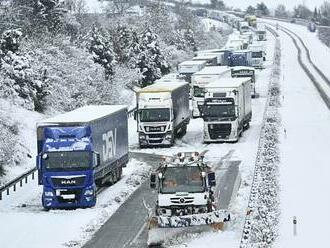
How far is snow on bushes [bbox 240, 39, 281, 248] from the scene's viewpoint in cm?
2439

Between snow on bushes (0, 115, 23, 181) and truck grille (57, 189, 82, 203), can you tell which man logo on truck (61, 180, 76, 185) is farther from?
snow on bushes (0, 115, 23, 181)

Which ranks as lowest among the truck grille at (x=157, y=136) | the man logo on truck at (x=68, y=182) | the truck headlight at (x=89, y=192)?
the truck grille at (x=157, y=136)

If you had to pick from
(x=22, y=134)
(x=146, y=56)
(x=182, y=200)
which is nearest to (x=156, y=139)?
(x=22, y=134)

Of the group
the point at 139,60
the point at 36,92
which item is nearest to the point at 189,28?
the point at 139,60

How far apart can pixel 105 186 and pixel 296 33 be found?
162675 millimetres

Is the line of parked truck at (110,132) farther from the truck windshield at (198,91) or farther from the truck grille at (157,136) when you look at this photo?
the truck windshield at (198,91)

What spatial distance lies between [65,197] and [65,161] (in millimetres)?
1411

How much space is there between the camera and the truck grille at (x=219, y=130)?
48.0m

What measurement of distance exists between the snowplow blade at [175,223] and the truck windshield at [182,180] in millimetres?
997

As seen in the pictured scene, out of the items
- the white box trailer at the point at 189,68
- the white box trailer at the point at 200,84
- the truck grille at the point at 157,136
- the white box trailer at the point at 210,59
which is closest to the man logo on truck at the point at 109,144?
the truck grille at the point at 157,136

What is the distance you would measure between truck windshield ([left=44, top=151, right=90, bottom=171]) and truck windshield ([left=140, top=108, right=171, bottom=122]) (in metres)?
16.5

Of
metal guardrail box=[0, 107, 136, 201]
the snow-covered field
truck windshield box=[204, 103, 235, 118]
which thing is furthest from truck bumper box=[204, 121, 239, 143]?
metal guardrail box=[0, 107, 136, 201]

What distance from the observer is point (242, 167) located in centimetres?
3969

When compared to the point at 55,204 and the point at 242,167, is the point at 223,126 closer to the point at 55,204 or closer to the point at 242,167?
the point at 242,167
